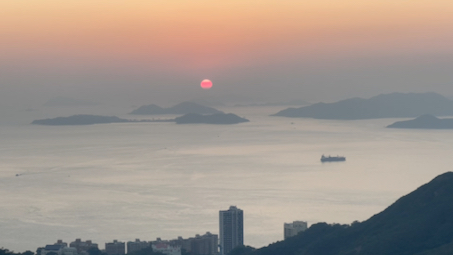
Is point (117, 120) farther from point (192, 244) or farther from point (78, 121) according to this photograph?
point (192, 244)

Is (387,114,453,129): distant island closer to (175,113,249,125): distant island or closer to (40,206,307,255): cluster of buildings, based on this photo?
(175,113,249,125): distant island

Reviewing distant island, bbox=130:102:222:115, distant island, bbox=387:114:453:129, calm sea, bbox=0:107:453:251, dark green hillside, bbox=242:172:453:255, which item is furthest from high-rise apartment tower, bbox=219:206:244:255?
distant island, bbox=130:102:222:115

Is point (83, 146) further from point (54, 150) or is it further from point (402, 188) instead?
point (402, 188)

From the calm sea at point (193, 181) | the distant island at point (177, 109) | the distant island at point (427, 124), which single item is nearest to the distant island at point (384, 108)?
the distant island at point (177, 109)

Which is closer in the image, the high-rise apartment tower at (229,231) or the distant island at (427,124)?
the high-rise apartment tower at (229,231)

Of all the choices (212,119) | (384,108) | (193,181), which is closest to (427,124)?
(384,108)

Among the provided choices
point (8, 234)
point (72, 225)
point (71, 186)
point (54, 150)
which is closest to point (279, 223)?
point (72, 225)

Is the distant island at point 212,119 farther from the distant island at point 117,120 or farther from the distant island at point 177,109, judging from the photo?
the distant island at point 177,109
